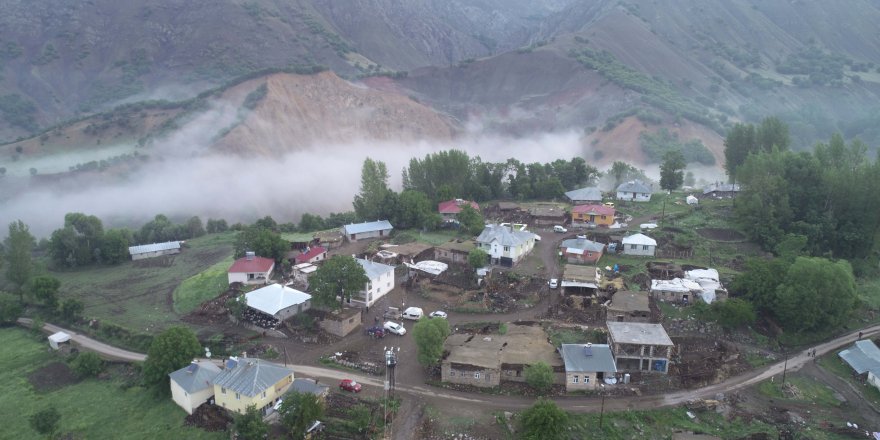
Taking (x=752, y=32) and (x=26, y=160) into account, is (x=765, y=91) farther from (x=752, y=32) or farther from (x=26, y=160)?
(x=26, y=160)

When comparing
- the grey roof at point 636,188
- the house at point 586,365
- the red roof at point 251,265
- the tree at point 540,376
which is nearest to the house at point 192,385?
the red roof at point 251,265

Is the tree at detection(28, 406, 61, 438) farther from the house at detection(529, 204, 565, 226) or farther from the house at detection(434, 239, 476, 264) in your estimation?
the house at detection(529, 204, 565, 226)

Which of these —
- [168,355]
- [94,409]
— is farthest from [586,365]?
[94,409]

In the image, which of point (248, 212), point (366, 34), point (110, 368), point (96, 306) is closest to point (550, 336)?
point (110, 368)

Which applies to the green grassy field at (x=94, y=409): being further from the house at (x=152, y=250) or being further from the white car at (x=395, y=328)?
the house at (x=152, y=250)

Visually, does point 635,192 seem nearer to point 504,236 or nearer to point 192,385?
point 504,236
